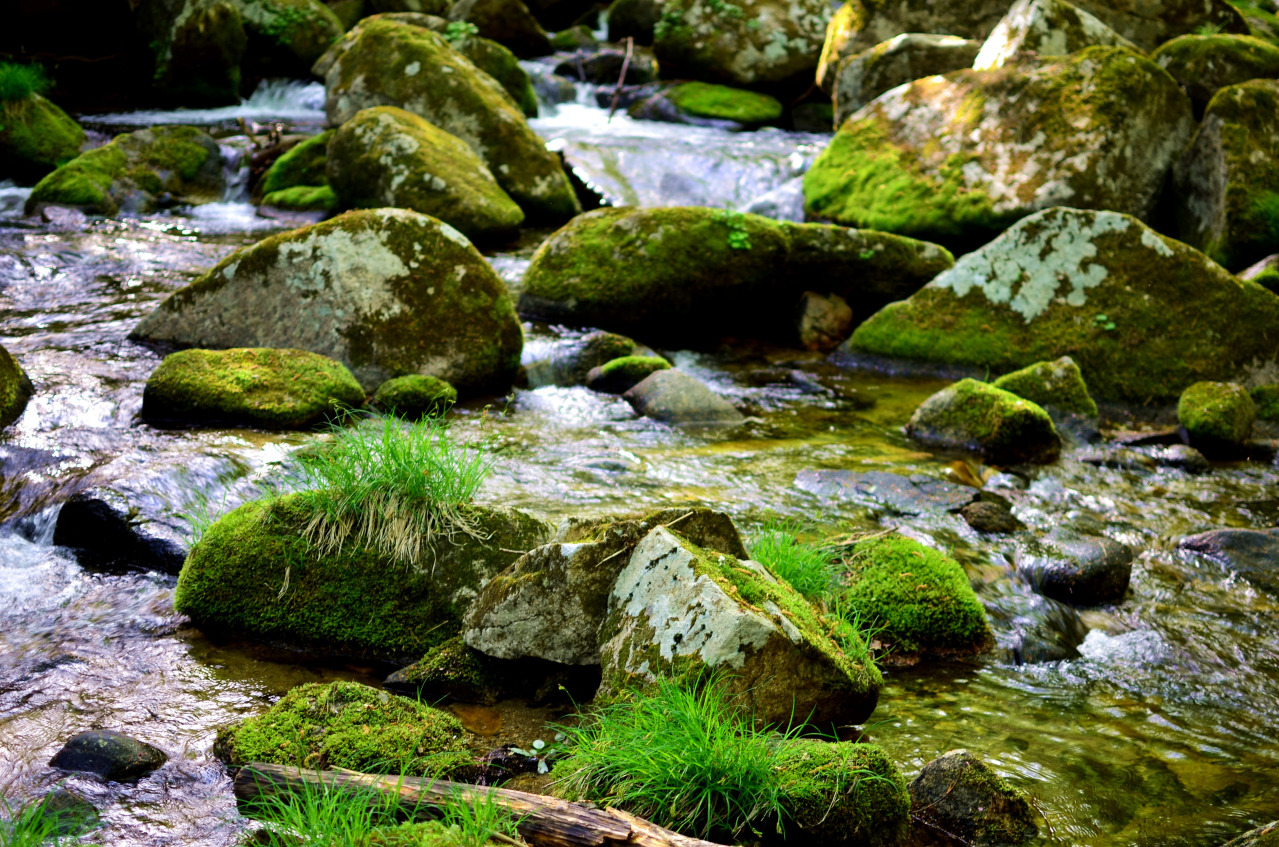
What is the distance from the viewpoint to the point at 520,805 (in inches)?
116

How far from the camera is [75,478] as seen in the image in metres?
5.69

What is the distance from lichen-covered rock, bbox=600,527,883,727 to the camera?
3.61m

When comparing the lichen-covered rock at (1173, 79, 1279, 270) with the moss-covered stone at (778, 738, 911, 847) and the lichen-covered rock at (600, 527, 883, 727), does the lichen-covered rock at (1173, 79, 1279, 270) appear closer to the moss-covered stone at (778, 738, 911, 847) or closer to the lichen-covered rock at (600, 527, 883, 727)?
the lichen-covered rock at (600, 527, 883, 727)

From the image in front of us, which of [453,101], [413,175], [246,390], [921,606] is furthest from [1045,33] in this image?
[246,390]

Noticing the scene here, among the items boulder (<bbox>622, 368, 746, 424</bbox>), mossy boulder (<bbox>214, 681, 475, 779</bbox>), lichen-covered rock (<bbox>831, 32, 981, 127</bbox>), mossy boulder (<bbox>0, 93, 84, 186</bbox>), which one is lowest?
boulder (<bbox>622, 368, 746, 424</bbox>)

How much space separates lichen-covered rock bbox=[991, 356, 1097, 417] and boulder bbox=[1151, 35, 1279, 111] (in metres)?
6.76

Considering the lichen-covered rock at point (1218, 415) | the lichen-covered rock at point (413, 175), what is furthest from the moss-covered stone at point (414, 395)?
the lichen-covered rock at point (1218, 415)

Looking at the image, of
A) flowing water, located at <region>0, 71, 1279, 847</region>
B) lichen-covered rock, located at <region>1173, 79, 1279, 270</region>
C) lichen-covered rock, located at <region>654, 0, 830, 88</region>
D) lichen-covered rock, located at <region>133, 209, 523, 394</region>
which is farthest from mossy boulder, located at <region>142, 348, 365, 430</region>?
lichen-covered rock, located at <region>654, 0, 830, 88</region>

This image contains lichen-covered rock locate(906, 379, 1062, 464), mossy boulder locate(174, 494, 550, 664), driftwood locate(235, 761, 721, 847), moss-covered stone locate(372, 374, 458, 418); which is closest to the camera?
driftwood locate(235, 761, 721, 847)

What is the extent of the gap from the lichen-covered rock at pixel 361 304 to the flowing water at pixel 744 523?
0.52 m

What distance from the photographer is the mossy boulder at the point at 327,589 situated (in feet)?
14.5

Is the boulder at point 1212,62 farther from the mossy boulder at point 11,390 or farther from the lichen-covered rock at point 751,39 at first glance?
the mossy boulder at point 11,390

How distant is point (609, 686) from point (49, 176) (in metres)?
12.9

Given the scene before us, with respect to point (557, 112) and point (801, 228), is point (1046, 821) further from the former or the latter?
point (557, 112)
